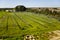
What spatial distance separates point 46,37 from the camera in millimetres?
12781

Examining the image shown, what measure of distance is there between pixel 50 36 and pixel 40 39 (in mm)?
1549

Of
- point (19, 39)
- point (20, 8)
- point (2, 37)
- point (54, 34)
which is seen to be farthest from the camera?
point (20, 8)

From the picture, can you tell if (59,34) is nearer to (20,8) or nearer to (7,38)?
(7,38)

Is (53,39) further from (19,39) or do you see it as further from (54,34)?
(19,39)

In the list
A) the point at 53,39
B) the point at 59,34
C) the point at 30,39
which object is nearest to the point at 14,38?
the point at 30,39

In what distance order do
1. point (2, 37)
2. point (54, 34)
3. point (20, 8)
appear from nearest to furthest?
point (2, 37)
point (54, 34)
point (20, 8)

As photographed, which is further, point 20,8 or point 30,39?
point 20,8

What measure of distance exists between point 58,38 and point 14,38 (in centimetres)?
389

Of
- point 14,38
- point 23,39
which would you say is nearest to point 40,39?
point 23,39

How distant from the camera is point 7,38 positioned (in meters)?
12.4

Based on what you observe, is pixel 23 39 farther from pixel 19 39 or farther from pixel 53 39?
pixel 53 39

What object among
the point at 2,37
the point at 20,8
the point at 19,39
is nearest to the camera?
the point at 19,39

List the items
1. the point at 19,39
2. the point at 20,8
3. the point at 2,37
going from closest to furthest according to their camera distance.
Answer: the point at 19,39
the point at 2,37
the point at 20,8

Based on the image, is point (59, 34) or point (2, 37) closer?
point (2, 37)
